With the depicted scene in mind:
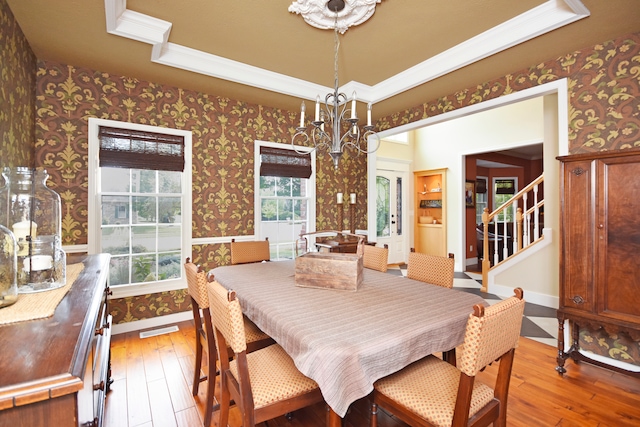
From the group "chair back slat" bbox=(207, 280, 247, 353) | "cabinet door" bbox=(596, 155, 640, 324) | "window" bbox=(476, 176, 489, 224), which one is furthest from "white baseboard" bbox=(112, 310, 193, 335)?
"window" bbox=(476, 176, 489, 224)

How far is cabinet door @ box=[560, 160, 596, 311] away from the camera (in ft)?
7.58

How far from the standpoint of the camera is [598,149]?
2541mm

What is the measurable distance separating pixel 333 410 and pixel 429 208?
631 cm

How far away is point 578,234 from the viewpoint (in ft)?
7.77

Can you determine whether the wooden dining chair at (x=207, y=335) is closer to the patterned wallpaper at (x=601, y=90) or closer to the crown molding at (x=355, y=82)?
the crown molding at (x=355, y=82)

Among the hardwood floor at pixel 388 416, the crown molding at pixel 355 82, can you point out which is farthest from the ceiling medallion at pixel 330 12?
the hardwood floor at pixel 388 416

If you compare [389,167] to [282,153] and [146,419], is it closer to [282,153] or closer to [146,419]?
[282,153]

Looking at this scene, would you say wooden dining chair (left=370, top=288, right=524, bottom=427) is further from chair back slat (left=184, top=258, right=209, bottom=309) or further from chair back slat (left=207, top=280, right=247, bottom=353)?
chair back slat (left=184, top=258, right=209, bottom=309)

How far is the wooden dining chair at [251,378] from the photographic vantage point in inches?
51.6

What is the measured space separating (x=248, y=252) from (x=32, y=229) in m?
1.98

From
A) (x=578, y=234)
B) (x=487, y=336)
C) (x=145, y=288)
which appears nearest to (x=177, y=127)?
(x=145, y=288)

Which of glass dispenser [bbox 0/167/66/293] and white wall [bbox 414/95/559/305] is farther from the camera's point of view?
white wall [bbox 414/95/559/305]

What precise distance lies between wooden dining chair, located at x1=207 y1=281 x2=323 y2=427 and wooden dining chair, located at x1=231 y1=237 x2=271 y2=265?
1628 millimetres

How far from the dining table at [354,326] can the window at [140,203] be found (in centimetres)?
179
